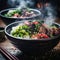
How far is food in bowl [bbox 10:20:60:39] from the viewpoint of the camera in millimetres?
2594

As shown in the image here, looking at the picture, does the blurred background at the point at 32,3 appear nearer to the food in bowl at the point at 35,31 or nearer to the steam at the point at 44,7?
the steam at the point at 44,7

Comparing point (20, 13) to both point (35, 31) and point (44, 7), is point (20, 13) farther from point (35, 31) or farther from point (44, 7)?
point (44, 7)

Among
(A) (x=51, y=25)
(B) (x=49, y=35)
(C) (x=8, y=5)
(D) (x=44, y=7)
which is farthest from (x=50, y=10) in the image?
(B) (x=49, y=35)

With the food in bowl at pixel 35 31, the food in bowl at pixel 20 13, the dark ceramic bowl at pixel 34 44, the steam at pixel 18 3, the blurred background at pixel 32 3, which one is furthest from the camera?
the steam at pixel 18 3

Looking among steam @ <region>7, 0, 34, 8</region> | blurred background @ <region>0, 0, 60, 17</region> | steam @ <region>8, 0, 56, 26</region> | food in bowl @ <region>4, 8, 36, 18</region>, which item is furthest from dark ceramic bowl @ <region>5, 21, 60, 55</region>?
steam @ <region>7, 0, 34, 8</region>

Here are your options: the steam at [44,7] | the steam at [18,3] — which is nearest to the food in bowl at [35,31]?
the steam at [44,7]

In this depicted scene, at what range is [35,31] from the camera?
2699mm

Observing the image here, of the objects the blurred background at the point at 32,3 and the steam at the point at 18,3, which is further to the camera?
the steam at the point at 18,3

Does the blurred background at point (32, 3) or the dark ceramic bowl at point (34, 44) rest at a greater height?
the dark ceramic bowl at point (34, 44)

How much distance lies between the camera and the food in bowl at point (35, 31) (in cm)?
259

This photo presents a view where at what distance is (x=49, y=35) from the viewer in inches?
104

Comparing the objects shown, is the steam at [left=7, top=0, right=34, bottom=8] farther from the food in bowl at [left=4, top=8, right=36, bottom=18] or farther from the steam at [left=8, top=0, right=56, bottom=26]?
the food in bowl at [left=4, top=8, right=36, bottom=18]

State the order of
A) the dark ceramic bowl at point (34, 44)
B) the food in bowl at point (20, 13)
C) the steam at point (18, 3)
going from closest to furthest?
the dark ceramic bowl at point (34, 44) → the food in bowl at point (20, 13) → the steam at point (18, 3)

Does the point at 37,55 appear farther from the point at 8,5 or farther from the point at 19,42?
the point at 8,5
